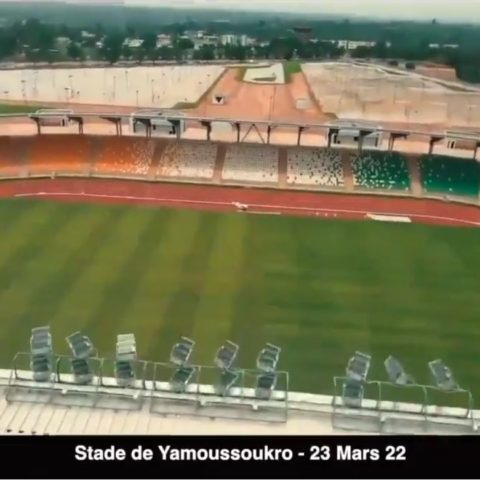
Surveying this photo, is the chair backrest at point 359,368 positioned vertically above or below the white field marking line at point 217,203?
above

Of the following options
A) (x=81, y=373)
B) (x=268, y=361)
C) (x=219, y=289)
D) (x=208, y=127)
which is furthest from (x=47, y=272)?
(x=208, y=127)

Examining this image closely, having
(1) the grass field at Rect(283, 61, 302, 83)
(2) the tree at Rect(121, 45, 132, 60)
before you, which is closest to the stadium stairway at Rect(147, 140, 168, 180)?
(2) the tree at Rect(121, 45, 132, 60)

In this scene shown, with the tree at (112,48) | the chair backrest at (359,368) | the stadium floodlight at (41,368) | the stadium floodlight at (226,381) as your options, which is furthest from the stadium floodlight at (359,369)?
the tree at (112,48)

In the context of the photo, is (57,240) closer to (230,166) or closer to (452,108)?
(230,166)

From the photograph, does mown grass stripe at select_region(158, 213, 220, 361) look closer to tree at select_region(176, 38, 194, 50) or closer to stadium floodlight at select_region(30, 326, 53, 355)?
stadium floodlight at select_region(30, 326, 53, 355)

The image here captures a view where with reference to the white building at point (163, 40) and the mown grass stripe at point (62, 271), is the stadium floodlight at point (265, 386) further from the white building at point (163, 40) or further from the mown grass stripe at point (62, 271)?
the white building at point (163, 40)

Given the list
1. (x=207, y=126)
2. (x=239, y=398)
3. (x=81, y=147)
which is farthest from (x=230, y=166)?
(x=239, y=398)
